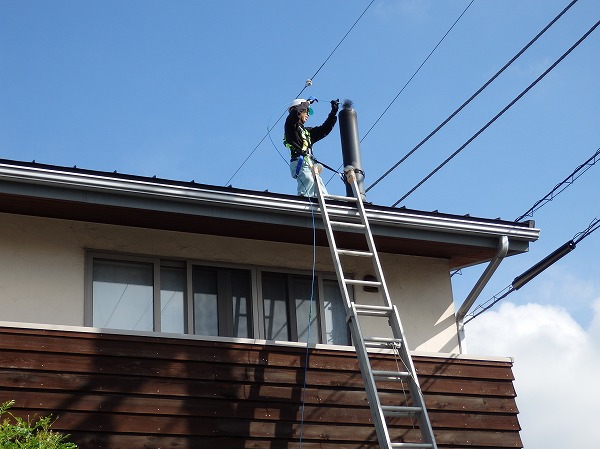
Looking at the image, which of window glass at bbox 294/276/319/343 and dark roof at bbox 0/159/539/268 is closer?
dark roof at bbox 0/159/539/268

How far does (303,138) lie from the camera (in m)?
12.6

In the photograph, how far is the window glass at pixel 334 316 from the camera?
1202cm

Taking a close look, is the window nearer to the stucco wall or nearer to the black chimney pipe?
the stucco wall

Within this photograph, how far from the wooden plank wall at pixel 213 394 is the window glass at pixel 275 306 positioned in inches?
31.7

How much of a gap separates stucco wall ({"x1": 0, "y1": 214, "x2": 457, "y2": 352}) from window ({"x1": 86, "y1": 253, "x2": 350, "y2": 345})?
0.14 m

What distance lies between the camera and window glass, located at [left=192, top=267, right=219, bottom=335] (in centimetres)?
1141

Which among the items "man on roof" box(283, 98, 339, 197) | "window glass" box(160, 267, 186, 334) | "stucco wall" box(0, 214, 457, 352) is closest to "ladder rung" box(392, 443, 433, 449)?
"stucco wall" box(0, 214, 457, 352)

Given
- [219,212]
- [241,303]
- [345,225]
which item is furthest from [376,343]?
[219,212]

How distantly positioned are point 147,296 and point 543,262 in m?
5.50

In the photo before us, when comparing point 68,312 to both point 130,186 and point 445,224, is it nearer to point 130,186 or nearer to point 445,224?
point 130,186

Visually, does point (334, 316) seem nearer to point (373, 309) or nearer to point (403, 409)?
point (373, 309)

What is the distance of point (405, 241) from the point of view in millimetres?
12141

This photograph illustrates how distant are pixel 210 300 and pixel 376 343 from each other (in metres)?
2.08

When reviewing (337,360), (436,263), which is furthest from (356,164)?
(337,360)
